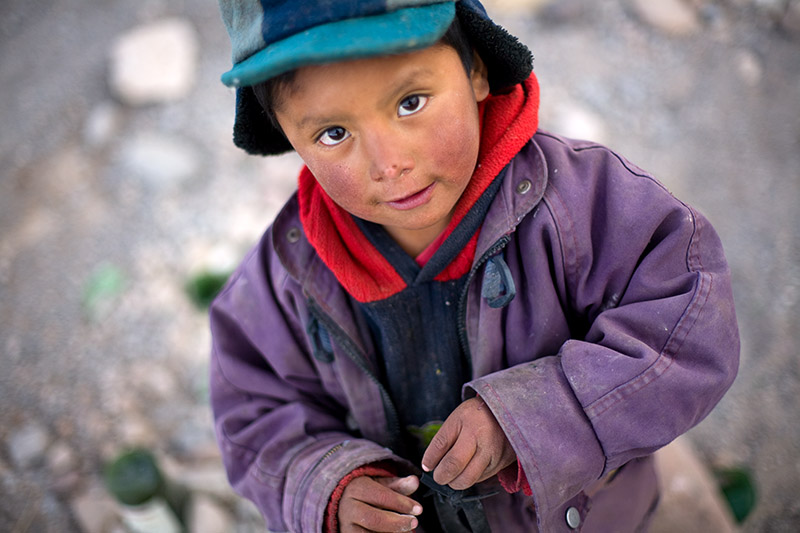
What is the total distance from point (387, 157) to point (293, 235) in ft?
1.45

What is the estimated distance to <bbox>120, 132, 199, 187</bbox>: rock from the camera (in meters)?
3.12

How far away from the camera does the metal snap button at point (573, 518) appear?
4.13ft

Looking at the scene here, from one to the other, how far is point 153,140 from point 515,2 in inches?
80.4

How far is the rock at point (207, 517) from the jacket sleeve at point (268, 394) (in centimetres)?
86

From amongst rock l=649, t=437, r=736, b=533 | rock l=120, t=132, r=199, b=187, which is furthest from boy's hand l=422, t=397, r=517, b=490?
rock l=120, t=132, r=199, b=187

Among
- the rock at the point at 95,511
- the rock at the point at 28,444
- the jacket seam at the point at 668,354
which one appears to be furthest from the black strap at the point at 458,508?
the rock at the point at 28,444

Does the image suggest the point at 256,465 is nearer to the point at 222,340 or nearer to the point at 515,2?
the point at 222,340

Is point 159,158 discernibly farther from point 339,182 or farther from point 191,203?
point 339,182

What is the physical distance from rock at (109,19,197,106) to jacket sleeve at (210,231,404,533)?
85.9 inches

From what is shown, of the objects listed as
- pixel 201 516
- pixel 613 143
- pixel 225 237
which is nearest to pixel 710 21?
pixel 613 143

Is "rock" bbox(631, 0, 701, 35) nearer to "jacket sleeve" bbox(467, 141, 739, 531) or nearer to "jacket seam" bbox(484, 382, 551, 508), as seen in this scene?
"jacket sleeve" bbox(467, 141, 739, 531)

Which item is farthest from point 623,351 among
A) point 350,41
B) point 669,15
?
point 669,15

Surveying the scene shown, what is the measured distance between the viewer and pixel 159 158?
3.16m

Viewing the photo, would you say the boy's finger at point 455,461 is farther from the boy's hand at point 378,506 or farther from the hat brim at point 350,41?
the hat brim at point 350,41
